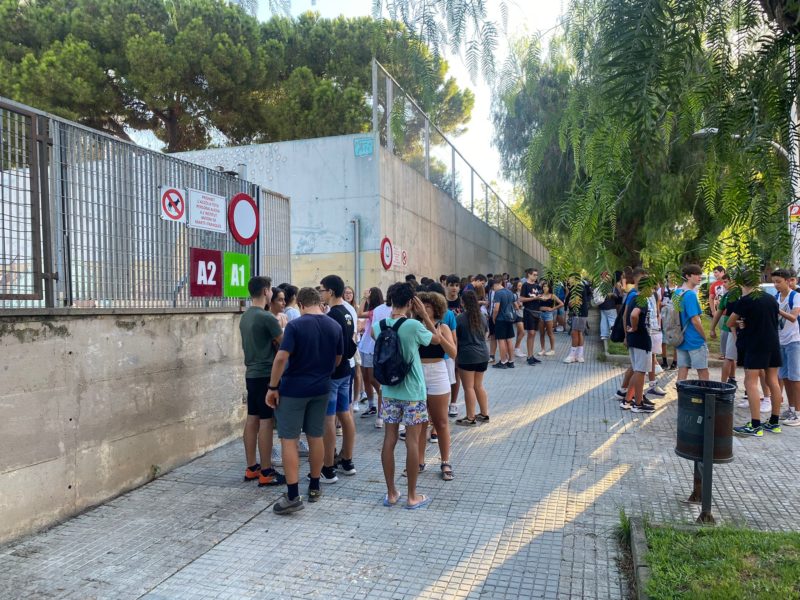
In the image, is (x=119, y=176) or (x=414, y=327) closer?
(x=414, y=327)

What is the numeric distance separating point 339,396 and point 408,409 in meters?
1.12

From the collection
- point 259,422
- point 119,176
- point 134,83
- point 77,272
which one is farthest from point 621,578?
point 134,83

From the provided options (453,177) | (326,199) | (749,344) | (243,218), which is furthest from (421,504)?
(453,177)

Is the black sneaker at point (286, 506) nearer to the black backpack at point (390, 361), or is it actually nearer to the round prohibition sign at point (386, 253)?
the black backpack at point (390, 361)

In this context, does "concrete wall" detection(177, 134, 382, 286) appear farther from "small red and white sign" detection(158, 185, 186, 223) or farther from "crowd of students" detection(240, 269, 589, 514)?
"small red and white sign" detection(158, 185, 186, 223)

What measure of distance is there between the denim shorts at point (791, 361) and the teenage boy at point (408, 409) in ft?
16.3

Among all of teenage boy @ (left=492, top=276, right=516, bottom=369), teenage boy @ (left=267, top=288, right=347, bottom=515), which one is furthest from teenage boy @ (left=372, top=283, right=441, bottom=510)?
teenage boy @ (left=492, top=276, right=516, bottom=369)

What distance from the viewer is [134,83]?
17.5 m

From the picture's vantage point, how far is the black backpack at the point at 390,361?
4387 millimetres

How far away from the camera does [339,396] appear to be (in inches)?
212

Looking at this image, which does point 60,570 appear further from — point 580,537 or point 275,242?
point 275,242

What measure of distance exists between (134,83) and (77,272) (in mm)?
15574

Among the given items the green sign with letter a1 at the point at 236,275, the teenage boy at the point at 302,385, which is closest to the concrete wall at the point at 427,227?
the green sign with letter a1 at the point at 236,275

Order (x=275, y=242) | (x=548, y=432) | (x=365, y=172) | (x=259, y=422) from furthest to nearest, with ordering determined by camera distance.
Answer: (x=365, y=172)
(x=275, y=242)
(x=548, y=432)
(x=259, y=422)
